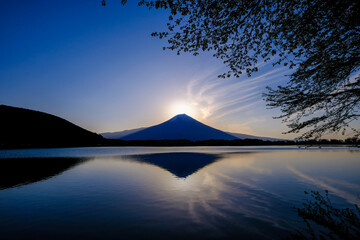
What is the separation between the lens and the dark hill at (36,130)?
421 ft

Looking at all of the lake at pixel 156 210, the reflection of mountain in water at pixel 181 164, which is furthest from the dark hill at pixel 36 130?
the lake at pixel 156 210

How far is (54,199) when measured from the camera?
38.0 ft

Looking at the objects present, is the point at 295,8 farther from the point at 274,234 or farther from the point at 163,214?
the point at 163,214

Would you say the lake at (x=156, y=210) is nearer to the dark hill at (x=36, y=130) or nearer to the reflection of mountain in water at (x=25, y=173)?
the reflection of mountain in water at (x=25, y=173)

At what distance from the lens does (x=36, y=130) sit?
468ft

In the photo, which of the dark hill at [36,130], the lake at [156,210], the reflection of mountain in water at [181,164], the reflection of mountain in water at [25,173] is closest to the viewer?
the lake at [156,210]

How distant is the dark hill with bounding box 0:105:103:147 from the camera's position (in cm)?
12838

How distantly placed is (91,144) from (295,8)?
190748 millimetres

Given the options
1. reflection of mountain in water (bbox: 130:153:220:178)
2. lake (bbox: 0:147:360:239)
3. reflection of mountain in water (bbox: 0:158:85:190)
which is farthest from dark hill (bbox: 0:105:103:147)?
lake (bbox: 0:147:360:239)

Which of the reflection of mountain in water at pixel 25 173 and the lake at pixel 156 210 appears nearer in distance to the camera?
the lake at pixel 156 210

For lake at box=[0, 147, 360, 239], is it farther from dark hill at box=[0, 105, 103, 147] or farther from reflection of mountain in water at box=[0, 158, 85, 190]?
dark hill at box=[0, 105, 103, 147]

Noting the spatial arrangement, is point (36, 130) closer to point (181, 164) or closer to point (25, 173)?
point (25, 173)

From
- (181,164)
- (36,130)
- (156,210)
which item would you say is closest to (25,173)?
(181,164)

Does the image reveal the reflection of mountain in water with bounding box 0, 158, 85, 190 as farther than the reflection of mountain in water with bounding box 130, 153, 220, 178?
No
